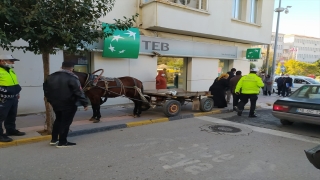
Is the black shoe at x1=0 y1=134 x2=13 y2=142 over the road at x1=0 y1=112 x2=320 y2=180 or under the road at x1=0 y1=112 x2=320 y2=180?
over

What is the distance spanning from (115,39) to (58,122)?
5.00 m

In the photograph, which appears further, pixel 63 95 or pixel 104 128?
pixel 104 128

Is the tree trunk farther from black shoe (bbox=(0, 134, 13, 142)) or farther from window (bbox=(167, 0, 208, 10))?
window (bbox=(167, 0, 208, 10))

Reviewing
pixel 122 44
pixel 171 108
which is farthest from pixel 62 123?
pixel 122 44

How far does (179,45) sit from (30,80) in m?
6.76

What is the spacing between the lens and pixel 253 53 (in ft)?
48.6

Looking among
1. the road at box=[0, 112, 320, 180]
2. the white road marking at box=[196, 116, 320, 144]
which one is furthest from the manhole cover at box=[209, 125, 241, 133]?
the white road marking at box=[196, 116, 320, 144]

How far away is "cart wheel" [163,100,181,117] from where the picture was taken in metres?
7.66

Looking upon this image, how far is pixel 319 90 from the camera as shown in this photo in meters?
6.80

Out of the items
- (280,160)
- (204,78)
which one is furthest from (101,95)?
(204,78)

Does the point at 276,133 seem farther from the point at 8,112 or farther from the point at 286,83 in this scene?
the point at 286,83

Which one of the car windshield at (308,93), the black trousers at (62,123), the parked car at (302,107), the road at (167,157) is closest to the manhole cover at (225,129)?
the road at (167,157)

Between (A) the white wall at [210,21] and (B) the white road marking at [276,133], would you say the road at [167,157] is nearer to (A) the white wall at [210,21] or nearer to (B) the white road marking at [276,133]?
(B) the white road marking at [276,133]

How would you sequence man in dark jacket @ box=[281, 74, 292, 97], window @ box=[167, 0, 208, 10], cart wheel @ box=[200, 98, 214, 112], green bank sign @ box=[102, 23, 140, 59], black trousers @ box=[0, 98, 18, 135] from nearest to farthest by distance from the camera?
black trousers @ box=[0, 98, 18, 135] < cart wheel @ box=[200, 98, 214, 112] < green bank sign @ box=[102, 23, 140, 59] < window @ box=[167, 0, 208, 10] < man in dark jacket @ box=[281, 74, 292, 97]
